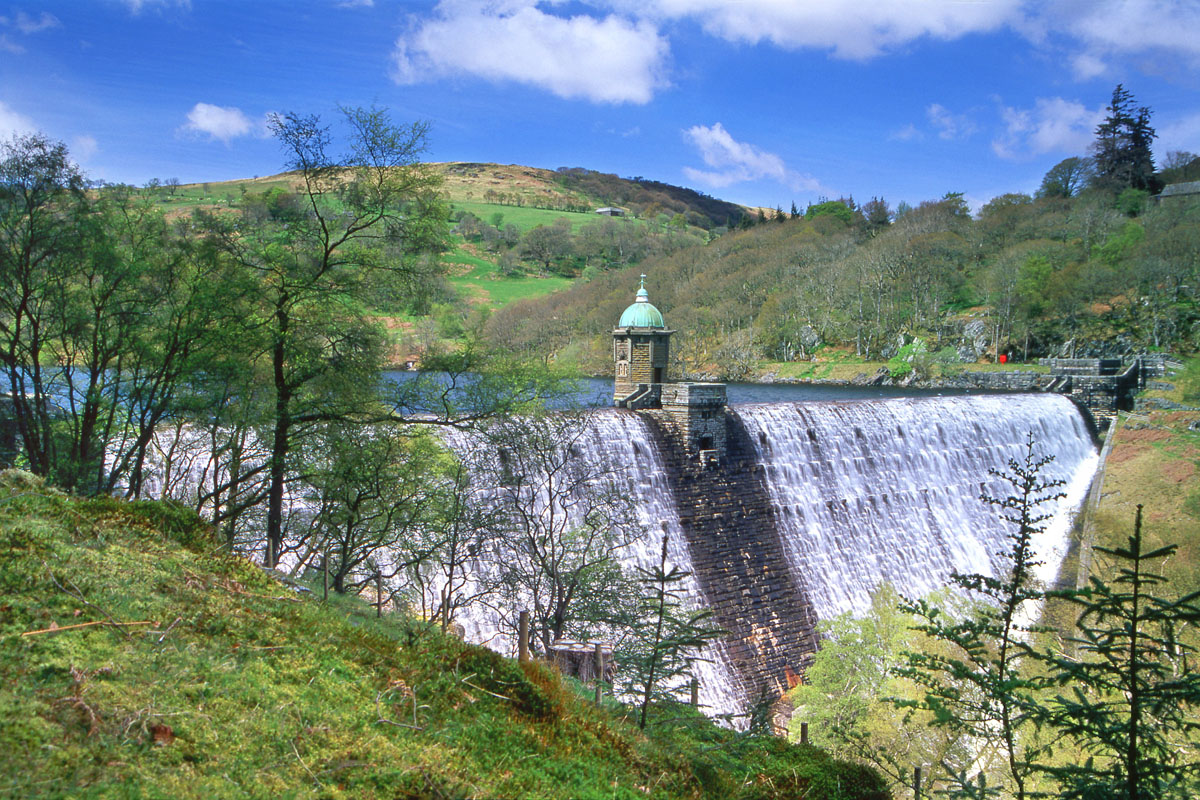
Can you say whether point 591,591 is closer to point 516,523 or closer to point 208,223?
point 516,523

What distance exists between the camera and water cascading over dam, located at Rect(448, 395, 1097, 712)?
19078 mm

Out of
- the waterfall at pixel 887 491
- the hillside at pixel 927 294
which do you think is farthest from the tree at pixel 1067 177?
the waterfall at pixel 887 491

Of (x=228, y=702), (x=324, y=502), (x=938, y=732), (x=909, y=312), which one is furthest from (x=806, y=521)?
(x=909, y=312)

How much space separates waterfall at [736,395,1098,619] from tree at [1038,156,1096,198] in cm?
7533

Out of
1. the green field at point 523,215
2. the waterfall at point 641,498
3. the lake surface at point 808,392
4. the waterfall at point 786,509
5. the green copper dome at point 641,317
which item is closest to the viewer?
the waterfall at point 641,498

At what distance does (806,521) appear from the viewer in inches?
891

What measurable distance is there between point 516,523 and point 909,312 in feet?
220

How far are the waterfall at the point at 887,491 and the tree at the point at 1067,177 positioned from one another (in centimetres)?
7533

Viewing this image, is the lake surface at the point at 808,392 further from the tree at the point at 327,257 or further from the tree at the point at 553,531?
the tree at the point at 327,257

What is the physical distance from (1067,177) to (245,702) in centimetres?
10966

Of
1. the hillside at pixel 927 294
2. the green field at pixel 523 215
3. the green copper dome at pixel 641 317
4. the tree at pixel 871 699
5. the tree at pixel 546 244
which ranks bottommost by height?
the tree at pixel 871 699

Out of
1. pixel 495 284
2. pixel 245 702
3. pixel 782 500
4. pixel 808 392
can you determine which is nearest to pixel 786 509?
pixel 782 500

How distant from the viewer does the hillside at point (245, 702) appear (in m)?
3.31

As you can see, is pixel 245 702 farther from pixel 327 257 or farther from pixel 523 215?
pixel 523 215
